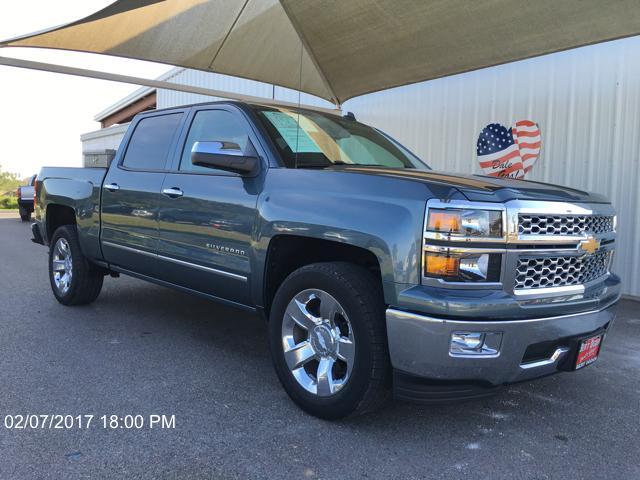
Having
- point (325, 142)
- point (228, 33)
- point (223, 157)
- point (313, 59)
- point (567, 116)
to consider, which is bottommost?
point (223, 157)

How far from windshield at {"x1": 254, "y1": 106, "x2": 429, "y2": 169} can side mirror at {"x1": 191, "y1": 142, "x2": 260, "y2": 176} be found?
10.6 inches

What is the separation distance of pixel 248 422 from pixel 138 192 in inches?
91.8

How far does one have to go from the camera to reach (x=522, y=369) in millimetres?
2752

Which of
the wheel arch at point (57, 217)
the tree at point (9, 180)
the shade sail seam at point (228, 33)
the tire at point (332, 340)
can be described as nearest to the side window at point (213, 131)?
the tire at point (332, 340)

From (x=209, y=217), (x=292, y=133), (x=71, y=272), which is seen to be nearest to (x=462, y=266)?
(x=292, y=133)

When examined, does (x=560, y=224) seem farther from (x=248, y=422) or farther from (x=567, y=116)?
(x=567, y=116)

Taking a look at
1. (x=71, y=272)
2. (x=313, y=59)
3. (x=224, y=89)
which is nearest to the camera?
(x=71, y=272)

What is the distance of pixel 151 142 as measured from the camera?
4.90 metres

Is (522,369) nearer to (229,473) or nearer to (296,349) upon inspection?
(296,349)

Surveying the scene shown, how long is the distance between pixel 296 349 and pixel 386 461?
0.84 metres

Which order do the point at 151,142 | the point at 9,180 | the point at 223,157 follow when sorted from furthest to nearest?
the point at 9,180 → the point at 151,142 → the point at 223,157

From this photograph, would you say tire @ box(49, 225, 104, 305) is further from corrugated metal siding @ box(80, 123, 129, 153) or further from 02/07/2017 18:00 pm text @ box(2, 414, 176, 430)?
corrugated metal siding @ box(80, 123, 129, 153)

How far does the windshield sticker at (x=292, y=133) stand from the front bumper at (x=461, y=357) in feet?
5.01

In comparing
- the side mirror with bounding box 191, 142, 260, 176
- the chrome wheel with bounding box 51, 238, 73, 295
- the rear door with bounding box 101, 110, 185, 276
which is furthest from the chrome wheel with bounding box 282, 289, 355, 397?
the chrome wheel with bounding box 51, 238, 73, 295
